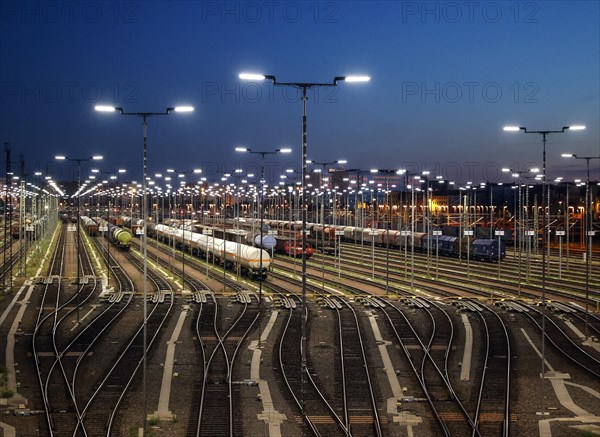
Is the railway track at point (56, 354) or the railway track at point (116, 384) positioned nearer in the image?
the railway track at point (116, 384)

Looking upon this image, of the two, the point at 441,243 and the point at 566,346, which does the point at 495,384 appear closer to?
the point at 566,346

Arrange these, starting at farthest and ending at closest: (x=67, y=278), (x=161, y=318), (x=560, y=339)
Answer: (x=67, y=278)
(x=161, y=318)
(x=560, y=339)

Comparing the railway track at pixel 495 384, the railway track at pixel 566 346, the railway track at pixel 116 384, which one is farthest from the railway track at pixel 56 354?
the railway track at pixel 566 346

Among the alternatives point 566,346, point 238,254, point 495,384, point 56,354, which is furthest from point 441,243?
point 56,354

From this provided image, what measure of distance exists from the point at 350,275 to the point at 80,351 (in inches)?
1259

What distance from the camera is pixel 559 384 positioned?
24766 mm

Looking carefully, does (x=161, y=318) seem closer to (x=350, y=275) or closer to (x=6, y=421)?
(x=6, y=421)

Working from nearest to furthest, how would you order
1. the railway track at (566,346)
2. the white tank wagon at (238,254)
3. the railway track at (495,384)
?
the railway track at (495,384) → the railway track at (566,346) → the white tank wagon at (238,254)

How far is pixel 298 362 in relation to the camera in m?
27.9

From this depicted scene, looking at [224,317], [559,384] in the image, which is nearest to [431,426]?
[559,384]

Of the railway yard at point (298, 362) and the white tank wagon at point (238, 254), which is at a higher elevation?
the white tank wagon at point (238, 254)

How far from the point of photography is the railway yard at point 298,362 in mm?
20875

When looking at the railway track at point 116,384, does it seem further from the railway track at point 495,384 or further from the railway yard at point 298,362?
the railway track at point 495,384

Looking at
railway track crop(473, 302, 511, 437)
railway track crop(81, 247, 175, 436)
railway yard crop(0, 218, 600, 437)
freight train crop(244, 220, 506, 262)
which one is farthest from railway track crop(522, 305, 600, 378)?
freight train crop(244, 220, 506, 262)
